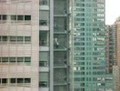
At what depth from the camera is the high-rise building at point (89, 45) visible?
70750 millimetres

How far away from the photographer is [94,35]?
72438 millimetres

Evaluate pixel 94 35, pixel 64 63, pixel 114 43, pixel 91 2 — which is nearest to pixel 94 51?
pixel 94 35

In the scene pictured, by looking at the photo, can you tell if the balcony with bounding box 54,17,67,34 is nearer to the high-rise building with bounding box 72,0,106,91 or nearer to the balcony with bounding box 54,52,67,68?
the balcony with bounding box 54,52,67,68

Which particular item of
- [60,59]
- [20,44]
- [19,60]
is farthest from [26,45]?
[60,59]

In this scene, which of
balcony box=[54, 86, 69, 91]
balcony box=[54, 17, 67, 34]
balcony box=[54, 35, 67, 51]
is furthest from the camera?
balcony box=[54, 17, 67, 34]

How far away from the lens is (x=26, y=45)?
69.6ft

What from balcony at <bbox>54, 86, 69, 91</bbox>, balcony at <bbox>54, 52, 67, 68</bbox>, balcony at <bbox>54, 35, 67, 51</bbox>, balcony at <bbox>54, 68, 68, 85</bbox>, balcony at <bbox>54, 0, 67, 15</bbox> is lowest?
balcony at <bbox>54, 86, 69, 91</bbox>

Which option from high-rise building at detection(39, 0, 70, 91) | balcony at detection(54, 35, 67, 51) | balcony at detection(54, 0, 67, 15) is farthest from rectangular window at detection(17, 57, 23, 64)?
balcony at detection(54, 0, 67, 15)

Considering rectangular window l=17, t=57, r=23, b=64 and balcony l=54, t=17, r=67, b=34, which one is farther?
balcony l=54, t=17, r=67, b=34

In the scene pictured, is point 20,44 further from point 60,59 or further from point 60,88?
point 60,88

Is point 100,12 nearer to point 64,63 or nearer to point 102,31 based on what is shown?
point 102,31

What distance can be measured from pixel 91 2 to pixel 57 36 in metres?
49.3

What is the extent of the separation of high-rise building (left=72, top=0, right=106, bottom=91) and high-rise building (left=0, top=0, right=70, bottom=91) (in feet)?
158

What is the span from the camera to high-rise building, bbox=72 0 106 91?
70.8 metres
